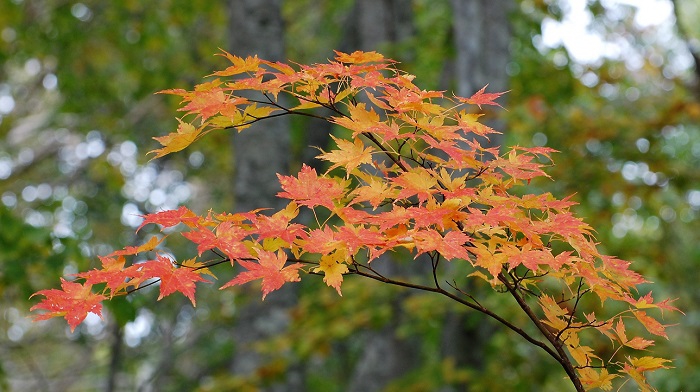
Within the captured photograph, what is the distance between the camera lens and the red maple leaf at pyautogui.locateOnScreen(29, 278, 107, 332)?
1472 millimetres

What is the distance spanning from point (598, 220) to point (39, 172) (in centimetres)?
652

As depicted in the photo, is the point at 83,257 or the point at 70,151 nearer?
the point at 83,257

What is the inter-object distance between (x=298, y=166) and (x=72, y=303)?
5759mm

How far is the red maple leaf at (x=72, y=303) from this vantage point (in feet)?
4.83

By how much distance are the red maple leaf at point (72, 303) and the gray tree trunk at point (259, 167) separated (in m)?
2.60

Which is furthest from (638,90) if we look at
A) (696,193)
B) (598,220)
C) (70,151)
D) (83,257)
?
(83,257)

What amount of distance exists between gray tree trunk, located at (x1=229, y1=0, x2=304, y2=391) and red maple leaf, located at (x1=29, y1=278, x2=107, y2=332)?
2.60m

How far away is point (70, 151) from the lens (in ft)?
29.7

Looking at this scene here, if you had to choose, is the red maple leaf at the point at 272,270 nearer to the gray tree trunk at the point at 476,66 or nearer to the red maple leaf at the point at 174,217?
the red maple leaf at the point at 174,217

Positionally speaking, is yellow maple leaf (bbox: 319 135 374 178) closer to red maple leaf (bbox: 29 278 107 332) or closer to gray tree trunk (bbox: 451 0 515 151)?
red maple leaf (bbox: 29 278 107 332)

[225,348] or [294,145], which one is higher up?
[294,145]

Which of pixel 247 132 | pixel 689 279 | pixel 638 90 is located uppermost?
pixel 638 90

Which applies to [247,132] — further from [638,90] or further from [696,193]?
[638,90]

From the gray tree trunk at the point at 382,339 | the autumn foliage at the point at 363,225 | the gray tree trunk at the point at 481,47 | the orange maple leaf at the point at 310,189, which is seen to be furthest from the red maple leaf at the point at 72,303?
the gray tree trunk at the point at 382,339
